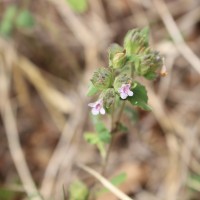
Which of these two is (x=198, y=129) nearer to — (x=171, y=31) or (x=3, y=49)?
(x=171, y=31)

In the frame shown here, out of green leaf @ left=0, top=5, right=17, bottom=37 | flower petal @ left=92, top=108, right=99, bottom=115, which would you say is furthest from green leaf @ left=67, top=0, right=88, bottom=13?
flower petal @ left=92, top=108, right=99, bottom=115

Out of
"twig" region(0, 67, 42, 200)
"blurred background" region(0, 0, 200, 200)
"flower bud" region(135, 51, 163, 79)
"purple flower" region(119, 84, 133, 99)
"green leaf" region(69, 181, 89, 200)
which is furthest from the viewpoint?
"blurred background" region(0, 0, 200, 200)

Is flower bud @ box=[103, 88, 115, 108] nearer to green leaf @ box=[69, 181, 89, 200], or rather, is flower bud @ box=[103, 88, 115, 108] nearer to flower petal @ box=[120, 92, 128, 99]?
flower petal @ box=[120, 92, 128, 99]

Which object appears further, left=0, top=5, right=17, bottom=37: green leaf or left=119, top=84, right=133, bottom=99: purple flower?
left=0, top=5, right=17, bottom=37: green leaf

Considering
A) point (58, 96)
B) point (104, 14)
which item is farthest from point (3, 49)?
point (104, 14)

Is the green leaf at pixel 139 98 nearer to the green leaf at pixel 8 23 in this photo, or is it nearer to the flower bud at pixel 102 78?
the flower bud at pixel 102 78

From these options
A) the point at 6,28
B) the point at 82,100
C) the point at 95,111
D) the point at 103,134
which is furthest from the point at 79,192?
the point at 6,28

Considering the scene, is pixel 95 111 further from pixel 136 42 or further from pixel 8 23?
pixel 8 23
